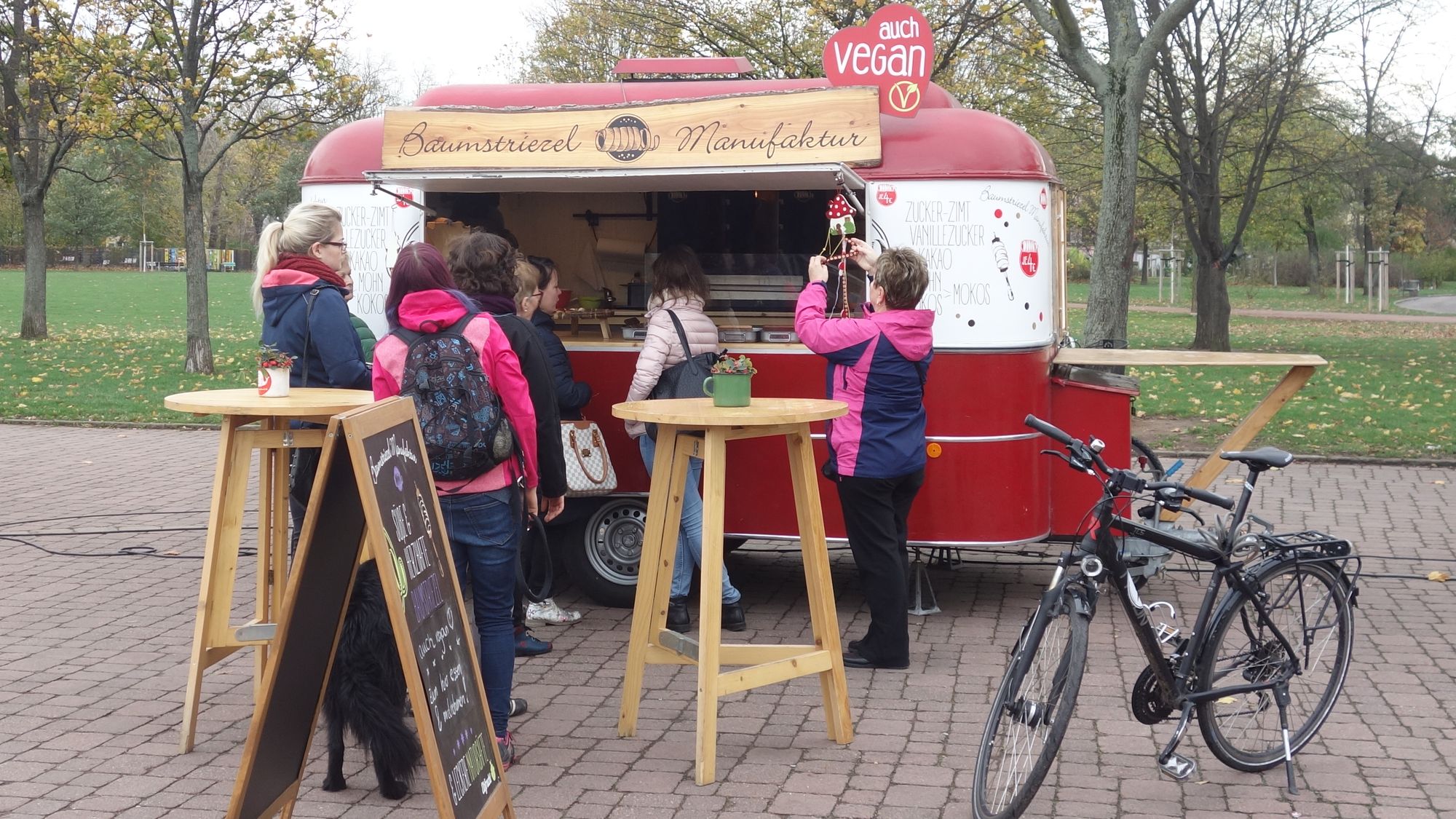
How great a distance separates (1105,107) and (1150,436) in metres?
3.13

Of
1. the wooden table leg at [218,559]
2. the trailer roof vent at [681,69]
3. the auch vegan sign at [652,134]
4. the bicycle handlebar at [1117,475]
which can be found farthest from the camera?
the trailer roof vent at [681,69]

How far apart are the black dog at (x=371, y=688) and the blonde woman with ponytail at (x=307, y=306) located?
1146 millimetres

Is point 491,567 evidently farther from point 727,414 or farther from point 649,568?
point 727,414

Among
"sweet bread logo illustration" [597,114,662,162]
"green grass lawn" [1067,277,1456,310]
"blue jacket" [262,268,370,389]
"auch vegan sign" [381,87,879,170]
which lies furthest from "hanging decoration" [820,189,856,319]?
"green grass lawn" [1067,277,1456,310]

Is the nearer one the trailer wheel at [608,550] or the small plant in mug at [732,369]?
the small plant in mug at [732,369]

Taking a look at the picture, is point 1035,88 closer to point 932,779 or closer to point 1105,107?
point 1105,107

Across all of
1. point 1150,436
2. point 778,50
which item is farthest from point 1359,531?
point 778,50

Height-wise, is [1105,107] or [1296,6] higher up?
[1296,6]

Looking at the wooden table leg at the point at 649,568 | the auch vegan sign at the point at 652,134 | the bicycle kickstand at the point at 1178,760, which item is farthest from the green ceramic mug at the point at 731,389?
the bicycle kickstand at the point at 1178,760

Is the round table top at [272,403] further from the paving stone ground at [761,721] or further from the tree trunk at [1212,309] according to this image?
the tree trunk at [1212,309]

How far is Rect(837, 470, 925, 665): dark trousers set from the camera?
18.5 feet

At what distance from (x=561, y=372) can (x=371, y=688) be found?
249 centimetres

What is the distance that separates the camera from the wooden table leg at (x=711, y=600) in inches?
182

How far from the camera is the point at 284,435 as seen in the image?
16.1 ft
